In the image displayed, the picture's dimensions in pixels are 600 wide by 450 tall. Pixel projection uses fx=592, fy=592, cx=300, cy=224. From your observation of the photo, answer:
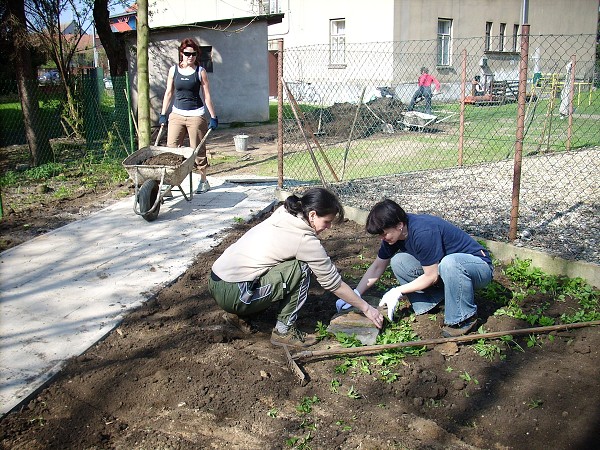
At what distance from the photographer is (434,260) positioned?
3770 mm

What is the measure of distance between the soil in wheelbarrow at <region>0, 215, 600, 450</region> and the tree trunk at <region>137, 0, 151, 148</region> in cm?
494

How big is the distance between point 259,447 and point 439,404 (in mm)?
1029

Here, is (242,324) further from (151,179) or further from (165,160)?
(165,160)

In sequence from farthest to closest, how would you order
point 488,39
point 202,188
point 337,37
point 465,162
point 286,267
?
point 488,39, point 337,37, point 465,162, point 202,188, point 286,267

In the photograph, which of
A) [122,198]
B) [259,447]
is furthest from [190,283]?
[122,198]

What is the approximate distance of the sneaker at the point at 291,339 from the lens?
149 inches

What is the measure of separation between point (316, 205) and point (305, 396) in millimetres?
1086

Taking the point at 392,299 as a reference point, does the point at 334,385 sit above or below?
below

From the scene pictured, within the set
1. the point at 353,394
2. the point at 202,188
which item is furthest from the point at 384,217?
the point at 202,188

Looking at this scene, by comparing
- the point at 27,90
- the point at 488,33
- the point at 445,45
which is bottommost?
the point at 27,90

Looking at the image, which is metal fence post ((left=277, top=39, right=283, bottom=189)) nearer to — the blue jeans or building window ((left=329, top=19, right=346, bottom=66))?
the blue jeans

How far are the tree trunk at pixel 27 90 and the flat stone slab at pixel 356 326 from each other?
26.9ft

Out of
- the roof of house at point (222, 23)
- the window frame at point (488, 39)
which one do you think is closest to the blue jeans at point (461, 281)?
the roof of house at point (222, 23)

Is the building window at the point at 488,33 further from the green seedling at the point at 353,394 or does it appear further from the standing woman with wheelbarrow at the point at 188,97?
the green seedling at the point at 353,394
